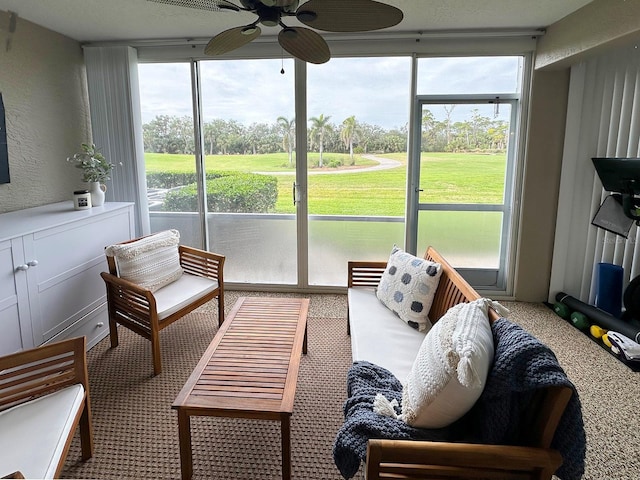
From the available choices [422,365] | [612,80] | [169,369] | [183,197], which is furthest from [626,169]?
[183,197]

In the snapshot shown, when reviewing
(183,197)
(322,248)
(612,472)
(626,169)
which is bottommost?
(612,472)

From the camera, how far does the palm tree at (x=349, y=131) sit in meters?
3.87

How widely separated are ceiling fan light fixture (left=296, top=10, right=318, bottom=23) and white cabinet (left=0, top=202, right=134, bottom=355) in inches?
76.4

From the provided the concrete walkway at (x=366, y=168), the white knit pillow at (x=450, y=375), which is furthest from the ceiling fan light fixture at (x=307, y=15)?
the concrete walkway at (x=366, y=168)

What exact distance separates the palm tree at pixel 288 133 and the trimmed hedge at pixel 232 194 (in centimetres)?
32

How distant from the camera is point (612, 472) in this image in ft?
6.07

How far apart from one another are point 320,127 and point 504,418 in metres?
3.11

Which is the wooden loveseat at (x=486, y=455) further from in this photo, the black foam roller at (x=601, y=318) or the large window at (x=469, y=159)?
the large window at (x=469, y=159)

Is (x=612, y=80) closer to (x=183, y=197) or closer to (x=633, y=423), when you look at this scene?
(x=633, y=423)

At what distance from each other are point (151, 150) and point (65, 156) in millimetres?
744

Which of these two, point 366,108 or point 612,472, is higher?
point 366,108

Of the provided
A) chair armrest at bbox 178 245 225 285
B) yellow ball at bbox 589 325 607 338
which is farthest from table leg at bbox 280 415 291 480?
yellow ball at bbox 589 325 607 338

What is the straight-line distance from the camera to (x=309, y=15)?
1.70 metres

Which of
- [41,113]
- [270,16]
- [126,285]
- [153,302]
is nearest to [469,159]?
[270,16]
